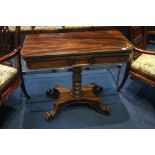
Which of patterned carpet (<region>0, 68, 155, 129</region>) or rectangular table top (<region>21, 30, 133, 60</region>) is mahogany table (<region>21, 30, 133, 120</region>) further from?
patterned carpet (<region>0, 68, 155, 129</region>)

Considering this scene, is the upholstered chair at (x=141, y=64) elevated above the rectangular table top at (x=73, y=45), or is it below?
below

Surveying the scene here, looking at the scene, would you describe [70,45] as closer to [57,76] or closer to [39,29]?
[57,76]

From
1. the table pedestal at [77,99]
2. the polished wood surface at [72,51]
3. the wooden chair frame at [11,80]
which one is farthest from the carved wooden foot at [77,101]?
the polished wood surface at [72,51]

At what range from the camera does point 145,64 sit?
6.41ft

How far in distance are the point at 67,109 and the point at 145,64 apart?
2.66ft

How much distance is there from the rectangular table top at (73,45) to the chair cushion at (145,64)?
317mm

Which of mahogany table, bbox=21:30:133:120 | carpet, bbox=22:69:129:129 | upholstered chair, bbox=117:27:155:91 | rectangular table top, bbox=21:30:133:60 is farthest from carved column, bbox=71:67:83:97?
upholstered chair, bbox=117:27:155:91

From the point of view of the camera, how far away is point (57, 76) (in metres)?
2.60

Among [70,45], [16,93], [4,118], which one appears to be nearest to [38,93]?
[16,93]

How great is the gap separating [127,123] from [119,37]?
2.43ft

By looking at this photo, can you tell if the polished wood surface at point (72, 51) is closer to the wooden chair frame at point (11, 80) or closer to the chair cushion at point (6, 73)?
the wooden chair frame at point (11, 80)

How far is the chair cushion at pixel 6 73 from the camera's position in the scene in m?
1.75

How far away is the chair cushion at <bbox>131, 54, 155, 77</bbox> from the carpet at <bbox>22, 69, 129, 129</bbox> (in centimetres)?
42

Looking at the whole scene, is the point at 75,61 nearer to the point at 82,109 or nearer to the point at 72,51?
the point at 72,51
